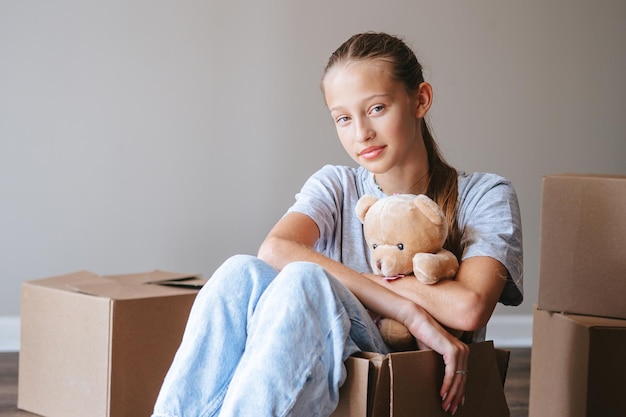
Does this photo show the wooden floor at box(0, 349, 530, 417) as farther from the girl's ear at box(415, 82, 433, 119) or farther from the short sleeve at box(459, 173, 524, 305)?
the girl's ear at box(415, 82, 433, 119)

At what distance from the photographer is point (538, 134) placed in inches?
113

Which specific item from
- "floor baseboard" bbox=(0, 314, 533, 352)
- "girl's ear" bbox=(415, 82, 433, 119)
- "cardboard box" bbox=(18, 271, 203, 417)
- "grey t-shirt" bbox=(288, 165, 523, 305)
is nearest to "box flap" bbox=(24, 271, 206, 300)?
"cardboard box" bbox=(18, 271, 203, 417)

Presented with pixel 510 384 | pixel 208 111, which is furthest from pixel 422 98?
pixel 208 111

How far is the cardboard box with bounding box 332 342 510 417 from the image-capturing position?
3.59ft

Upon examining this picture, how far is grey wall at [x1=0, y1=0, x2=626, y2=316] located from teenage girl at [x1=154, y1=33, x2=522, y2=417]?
1.18m

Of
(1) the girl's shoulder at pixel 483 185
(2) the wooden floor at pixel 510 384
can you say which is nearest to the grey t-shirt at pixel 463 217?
(1) the girl's shoulder at pixel 483 185

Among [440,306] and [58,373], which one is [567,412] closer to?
[440,306]

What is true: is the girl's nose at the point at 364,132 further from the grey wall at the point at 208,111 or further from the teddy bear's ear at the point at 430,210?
the grey wall at the point at 208,111

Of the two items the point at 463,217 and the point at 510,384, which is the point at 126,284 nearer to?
the point at 463,217

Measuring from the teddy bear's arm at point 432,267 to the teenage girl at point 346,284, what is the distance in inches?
0.6

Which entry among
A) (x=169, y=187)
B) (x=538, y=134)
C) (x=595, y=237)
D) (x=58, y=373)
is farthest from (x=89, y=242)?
(x=595, y=237)

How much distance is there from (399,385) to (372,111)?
0.50 meters

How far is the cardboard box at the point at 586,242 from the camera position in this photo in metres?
1.38

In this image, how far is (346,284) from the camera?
4.22 feet
